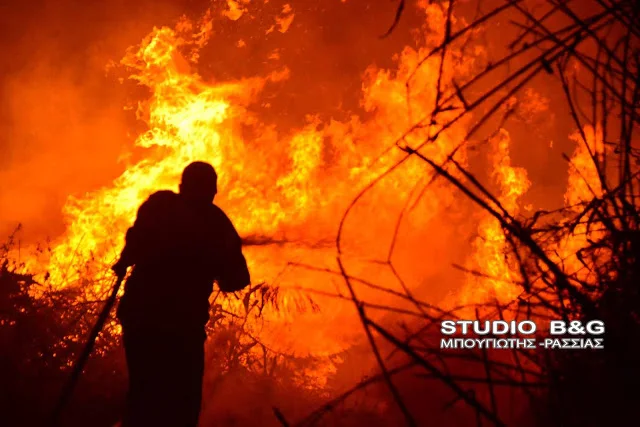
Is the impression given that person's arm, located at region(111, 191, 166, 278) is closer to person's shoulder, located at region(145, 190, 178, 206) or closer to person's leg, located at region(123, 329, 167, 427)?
person's shoulder, located at region(145, 190, 178, 206)

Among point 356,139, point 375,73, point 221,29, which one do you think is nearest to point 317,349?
point 356,139

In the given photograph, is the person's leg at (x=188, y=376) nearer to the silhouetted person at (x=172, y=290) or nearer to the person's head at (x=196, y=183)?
the silhouetted person at (x=172, y=290)

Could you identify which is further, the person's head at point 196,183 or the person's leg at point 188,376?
the person's head at point 196,183

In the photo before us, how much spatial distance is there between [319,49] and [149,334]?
12.9 metres

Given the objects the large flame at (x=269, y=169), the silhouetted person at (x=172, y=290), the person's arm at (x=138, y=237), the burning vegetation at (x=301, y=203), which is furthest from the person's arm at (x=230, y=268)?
the large flame at (x=269, y=169)

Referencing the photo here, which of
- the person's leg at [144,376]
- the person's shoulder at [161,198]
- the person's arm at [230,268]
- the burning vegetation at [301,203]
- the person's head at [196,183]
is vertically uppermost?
the burning vegetation at [301,203]

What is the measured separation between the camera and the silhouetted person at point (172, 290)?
312 cm

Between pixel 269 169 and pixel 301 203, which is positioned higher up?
pixel 269 169

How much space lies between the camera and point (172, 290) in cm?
320

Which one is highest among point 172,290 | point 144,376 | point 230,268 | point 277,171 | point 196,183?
point 277,171

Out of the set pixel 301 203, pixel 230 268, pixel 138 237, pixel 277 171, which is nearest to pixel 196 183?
pixel 138 237

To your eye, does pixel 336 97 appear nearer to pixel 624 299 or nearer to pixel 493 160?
pixel 493 160

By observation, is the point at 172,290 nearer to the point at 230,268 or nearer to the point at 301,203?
the point at 230,268

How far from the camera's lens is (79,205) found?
12.1m
